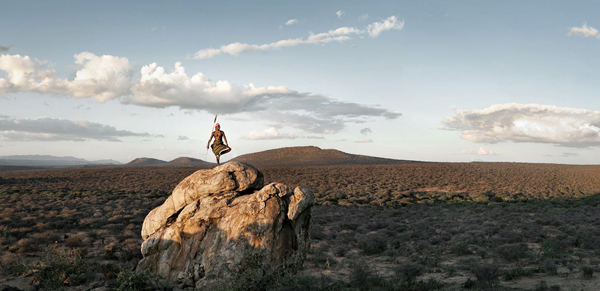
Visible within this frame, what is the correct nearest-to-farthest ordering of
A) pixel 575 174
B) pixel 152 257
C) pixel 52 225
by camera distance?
1. pixel 152 257
2. pixel 52 225
3. pixel 575 174

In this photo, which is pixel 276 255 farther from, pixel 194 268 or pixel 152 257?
pixel 152 257

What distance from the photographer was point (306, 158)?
10744cm

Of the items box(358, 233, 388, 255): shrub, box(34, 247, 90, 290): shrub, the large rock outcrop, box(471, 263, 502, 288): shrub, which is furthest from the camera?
box(358, 233, 388, 255): shrub

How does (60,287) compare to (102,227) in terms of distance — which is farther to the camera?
(102,227)

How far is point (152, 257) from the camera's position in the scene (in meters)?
11.8

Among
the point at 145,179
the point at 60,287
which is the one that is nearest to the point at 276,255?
the point at 60,287

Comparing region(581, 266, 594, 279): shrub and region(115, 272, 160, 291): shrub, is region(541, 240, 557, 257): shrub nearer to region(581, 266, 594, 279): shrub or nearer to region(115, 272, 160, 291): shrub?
region(581, 266, 594, 279): shrub

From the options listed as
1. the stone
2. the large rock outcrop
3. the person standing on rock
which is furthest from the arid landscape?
the person standing on rock

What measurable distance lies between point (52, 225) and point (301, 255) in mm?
17865

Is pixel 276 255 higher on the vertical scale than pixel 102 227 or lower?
higher

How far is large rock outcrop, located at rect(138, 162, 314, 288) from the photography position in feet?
34.6

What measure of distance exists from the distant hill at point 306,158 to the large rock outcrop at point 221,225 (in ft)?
270

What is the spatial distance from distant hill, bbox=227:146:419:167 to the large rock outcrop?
3242 inches

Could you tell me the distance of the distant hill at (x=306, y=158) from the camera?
323 ft
